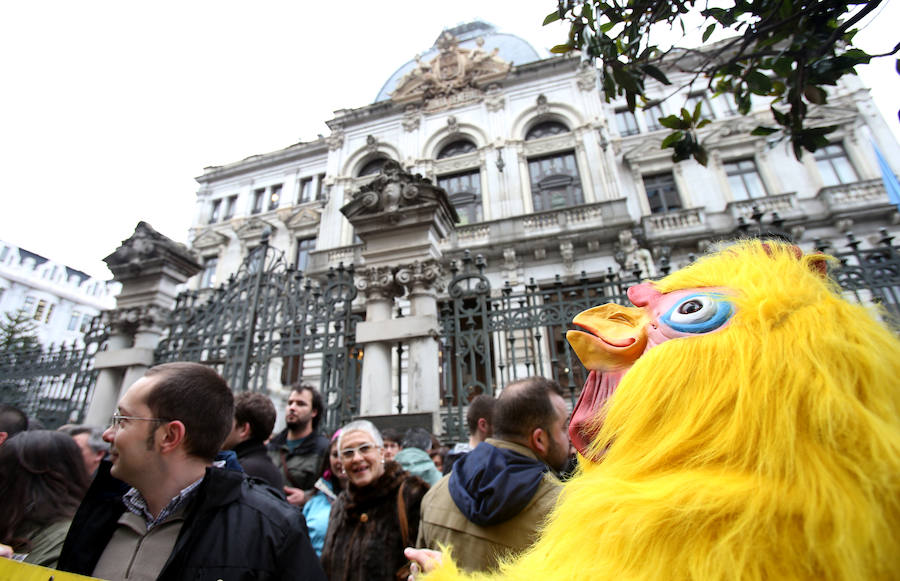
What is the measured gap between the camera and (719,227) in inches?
537

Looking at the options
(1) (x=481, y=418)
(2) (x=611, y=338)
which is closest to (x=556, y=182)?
(1) (x=481, y=418)

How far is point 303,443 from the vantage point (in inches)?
144

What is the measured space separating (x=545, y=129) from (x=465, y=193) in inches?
173

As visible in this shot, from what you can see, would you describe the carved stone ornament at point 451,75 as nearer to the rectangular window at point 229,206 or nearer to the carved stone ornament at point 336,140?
the carved stone ornament at point 336,140

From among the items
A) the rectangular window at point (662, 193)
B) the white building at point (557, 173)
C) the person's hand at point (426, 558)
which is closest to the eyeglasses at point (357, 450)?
the person's hand at point (426, 558)

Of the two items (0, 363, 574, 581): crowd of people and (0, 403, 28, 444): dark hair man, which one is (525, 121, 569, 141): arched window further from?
(0, 403, 28, 444): dark hair man

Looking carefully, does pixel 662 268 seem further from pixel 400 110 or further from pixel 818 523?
pixel 400 110

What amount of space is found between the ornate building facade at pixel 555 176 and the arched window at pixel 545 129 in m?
0.06

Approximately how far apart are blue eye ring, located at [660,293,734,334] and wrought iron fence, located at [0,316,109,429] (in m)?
9.55

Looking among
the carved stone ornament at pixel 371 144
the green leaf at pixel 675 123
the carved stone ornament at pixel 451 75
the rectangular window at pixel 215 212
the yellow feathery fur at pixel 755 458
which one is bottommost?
the yellow feathery fur at pixel 755 458

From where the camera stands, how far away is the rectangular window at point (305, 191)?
65.4 feet

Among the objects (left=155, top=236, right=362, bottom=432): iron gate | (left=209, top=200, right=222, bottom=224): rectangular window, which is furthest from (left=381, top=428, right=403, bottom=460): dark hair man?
(left=209, top=200, right=222, bottom=224): rectangular window

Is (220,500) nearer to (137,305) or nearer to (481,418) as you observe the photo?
(481,418)

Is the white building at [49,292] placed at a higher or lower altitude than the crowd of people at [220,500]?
higher
